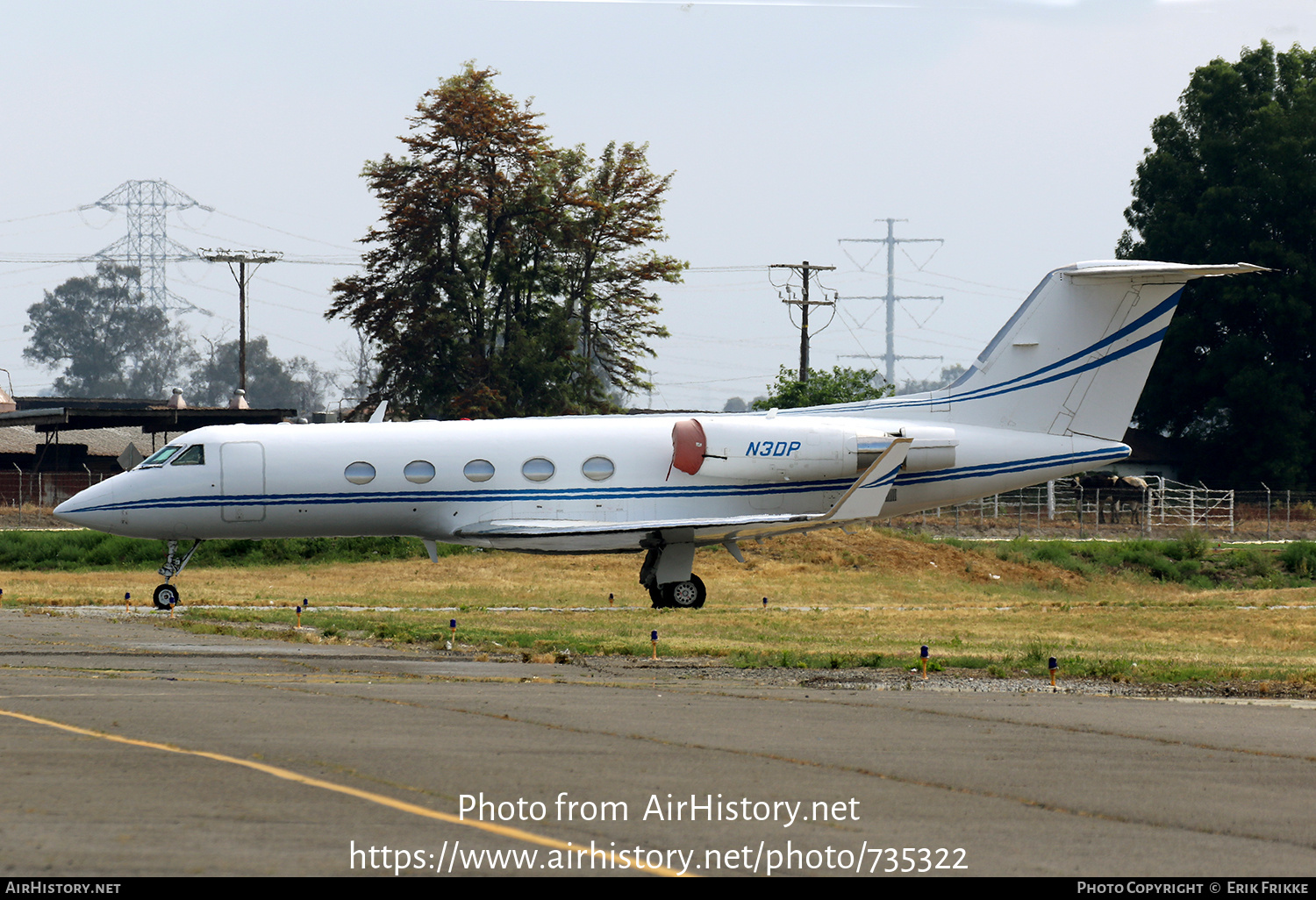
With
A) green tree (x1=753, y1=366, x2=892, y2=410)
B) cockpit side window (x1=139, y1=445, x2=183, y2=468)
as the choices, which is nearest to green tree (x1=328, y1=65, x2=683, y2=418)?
green tree (x1=753, y1=366, x2=892, y2=410)

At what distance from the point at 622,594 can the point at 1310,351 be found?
53.5 metres

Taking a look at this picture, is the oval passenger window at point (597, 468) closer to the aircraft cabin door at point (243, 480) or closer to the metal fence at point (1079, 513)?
the aircraft cabin door at point (243, 480)

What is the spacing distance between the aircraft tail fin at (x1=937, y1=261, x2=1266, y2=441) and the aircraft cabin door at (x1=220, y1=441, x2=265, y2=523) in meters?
12.6

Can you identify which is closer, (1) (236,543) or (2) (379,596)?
(2) (379,596)

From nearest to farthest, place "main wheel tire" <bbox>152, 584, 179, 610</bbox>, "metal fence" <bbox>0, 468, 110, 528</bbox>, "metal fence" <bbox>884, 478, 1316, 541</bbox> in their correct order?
"main wheel tire" <bbox>152, 584, 179, 610</bbox>
"metal fence" <bbox>884, 478, 1316, 541</bbox>
"metal fence" <bbox>0, 468, 110, 528</bbox>

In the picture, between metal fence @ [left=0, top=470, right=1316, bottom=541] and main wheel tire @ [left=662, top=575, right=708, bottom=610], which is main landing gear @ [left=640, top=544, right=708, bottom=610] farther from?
metal fence @ [left=0, top=470, right=1316, bottom=541]

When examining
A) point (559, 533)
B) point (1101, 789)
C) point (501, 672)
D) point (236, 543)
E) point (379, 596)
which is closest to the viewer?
point (1101, 789)

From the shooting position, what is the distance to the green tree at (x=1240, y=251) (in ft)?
228

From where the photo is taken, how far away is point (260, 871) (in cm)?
680

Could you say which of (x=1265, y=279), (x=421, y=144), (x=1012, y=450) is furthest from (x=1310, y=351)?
(x=1012, y=450)

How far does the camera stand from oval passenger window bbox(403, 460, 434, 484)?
82.4ft

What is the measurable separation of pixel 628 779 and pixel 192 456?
17.9 m
